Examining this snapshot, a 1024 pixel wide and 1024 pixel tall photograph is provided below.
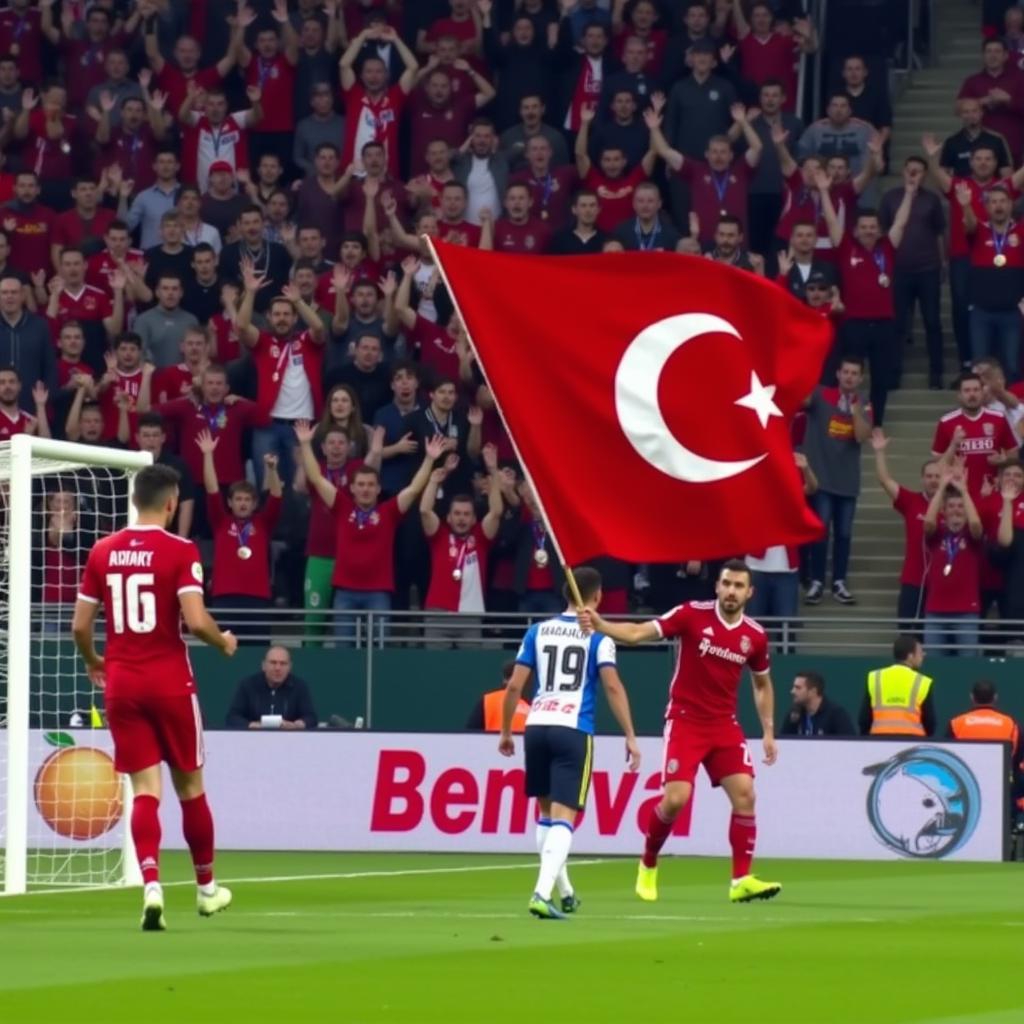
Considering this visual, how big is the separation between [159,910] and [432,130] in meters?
16.3

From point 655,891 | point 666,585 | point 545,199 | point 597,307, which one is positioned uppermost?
point 545,199

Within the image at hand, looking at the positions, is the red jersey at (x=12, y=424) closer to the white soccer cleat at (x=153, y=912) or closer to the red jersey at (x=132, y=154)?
the red jersey at (x=132, y=154)

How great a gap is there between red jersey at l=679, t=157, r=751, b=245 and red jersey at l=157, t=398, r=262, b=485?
483 cm

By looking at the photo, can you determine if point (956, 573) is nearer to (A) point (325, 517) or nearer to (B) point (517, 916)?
(A) point (325, 517)

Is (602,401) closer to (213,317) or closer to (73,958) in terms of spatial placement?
(73,958)

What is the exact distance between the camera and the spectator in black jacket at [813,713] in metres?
22.7

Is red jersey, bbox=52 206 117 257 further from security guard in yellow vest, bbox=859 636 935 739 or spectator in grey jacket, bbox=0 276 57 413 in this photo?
security guard in yellow vest, bbox=859 636 935 739

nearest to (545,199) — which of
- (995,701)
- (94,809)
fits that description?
(995,701)

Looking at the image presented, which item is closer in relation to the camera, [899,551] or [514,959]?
[514,959]

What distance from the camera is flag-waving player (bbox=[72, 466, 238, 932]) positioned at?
12883 mm

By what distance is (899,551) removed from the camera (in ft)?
86.3

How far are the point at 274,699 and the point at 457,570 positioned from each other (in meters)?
2.12

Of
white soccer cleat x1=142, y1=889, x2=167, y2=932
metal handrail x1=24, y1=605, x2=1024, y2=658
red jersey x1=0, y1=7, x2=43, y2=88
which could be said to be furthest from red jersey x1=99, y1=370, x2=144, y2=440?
white soccer cleat x1=142, y1=889, x2=167, y2=932

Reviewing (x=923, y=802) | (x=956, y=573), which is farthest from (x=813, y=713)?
(x=956, y=573)
